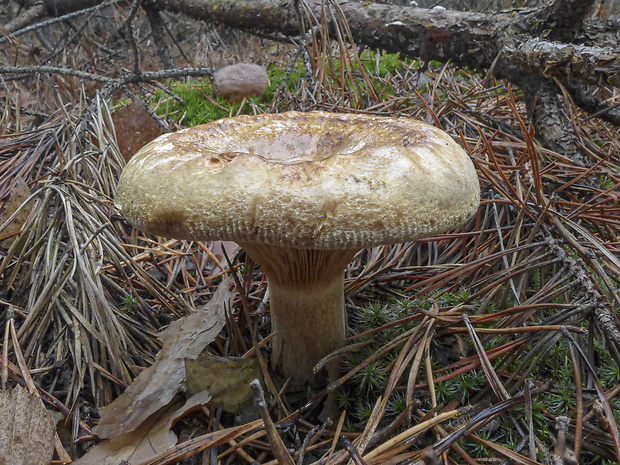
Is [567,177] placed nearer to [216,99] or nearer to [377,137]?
[377,137]

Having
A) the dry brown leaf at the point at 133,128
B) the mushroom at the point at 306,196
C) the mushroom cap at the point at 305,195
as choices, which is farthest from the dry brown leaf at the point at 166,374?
the dry brown leaf at the point at 133,128

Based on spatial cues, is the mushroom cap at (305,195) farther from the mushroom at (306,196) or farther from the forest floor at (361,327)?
the forest floor at (361,327)

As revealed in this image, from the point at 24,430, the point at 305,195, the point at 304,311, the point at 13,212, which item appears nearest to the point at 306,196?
the point at 305,195

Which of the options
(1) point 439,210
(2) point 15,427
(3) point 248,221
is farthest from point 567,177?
(2) point 15,427

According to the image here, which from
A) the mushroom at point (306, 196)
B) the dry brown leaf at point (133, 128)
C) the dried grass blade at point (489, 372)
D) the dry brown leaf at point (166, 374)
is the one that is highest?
the mushroom at point (306, 196)

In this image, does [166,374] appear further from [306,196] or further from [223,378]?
[306,196]

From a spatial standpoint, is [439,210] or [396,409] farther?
[396,409]

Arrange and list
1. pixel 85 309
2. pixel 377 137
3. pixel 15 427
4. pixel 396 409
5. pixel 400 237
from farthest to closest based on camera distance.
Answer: pixel 85 309, pixel 377 137, pixel 396 409, pixel 15 427, pixel 400 237

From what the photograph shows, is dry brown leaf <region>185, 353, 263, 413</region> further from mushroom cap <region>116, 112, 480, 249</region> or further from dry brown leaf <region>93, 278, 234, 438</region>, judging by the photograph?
mushroom cap <region>116, 112, 480, 249</region>
